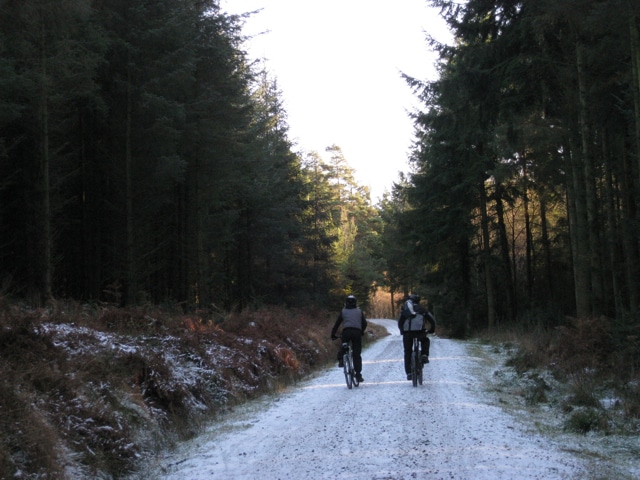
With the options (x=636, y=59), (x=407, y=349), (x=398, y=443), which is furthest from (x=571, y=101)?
(x=398, y=443)

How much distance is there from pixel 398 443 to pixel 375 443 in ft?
0.93

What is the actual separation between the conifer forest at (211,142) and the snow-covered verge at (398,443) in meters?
4.87

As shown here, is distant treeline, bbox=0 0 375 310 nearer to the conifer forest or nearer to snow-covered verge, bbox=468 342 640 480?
the conifer forest

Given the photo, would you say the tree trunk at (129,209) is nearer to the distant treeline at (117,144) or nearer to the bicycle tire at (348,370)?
the distant treeline at (117,144)

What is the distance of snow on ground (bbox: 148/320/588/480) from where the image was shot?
16.8ft

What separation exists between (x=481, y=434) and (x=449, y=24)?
13700 mm

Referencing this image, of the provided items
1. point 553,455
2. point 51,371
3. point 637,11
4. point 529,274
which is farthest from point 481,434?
point 529,274

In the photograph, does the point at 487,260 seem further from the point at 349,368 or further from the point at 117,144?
the point at 117,144

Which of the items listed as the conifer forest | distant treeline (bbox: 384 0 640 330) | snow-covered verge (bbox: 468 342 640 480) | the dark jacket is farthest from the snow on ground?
distant treeline (bbox: 384 0 640 330)

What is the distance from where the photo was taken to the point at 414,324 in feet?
37.1

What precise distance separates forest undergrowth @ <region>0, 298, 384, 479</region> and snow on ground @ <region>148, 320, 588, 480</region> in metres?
0.58

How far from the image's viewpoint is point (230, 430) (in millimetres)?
7523

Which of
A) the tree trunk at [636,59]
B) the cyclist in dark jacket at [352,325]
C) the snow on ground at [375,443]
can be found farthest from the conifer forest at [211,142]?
the cyclist in dark jacket at [352,325]

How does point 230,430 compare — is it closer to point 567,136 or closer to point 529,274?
point 567,136
